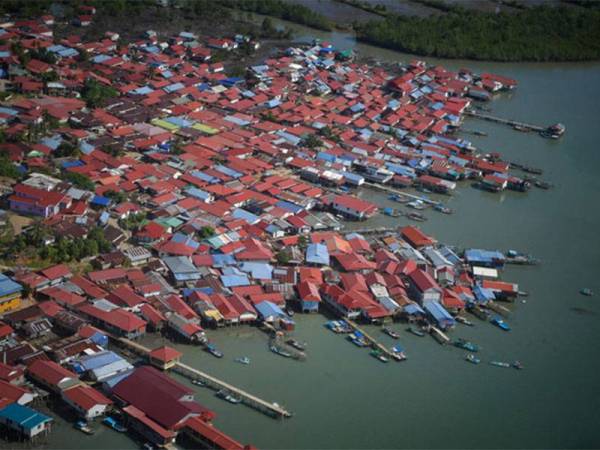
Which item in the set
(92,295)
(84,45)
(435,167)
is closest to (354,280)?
(92,295)

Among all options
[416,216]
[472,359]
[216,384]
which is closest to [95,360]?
[216,384]

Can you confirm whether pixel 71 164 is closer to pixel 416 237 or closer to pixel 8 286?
pixel 8 286

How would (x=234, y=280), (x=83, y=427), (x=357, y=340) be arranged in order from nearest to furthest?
1. (x=83, y=427)
2. (x=357, y=340)
3. (x=234, y=280)

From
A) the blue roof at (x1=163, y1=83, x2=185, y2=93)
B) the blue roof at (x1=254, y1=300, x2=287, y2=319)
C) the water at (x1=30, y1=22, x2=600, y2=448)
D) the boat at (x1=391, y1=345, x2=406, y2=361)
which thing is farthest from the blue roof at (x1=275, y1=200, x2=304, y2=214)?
the blue roof at (x1=163, y1=83, x2=185, y2=93)

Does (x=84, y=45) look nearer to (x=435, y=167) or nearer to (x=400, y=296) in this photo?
Result: (x=435, y=167)

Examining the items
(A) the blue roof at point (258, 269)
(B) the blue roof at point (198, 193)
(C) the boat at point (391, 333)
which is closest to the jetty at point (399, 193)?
(B) the blue roof at point (198, 193)

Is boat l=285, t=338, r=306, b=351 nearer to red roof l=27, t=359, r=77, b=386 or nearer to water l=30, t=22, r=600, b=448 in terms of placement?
water l=30, t=22, r=600, b=448

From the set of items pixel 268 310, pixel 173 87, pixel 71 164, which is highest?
pixel 173 87

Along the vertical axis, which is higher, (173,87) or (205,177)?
(173,87)
